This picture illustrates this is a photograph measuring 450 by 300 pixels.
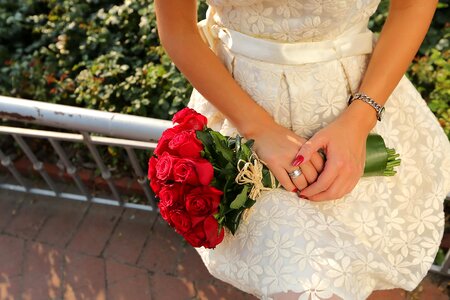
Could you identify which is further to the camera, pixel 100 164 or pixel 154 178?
pixel 100 164

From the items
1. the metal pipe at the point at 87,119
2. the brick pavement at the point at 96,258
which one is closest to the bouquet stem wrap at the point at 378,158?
the metal pipe at the point at 87,119

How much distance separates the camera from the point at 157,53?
2635mm

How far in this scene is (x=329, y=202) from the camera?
126cm

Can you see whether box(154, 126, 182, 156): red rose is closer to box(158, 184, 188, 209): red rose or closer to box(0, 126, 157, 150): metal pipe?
box(158, 184, 188, 209): red rose

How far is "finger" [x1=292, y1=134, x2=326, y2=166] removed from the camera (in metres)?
1.21

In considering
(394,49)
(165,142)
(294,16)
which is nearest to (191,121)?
(165,142)

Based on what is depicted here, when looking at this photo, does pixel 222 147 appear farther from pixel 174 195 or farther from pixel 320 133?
pixel 320 133

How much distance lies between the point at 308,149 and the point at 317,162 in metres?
0.05

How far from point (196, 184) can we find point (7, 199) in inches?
93.1

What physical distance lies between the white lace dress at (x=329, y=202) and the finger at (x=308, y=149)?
102 millimetres

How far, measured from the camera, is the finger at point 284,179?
1.23 m

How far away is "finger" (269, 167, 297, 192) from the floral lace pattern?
0.39m

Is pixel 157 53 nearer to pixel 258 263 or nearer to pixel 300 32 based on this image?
pixel 300 32

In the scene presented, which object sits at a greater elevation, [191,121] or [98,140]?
[191,121]
